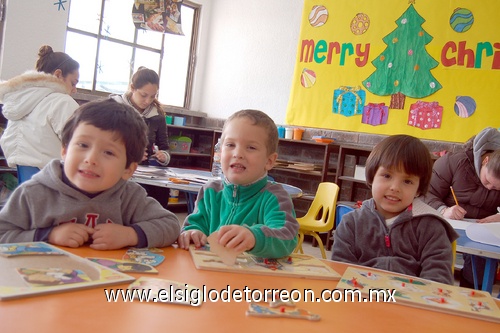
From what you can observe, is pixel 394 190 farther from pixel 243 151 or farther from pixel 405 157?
pixel 243 151

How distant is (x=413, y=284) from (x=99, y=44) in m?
5.43

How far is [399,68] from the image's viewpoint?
16.4 ft

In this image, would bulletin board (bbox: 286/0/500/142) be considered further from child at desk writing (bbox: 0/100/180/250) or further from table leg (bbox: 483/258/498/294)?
child at desk writing (bbox: 0/100/180/250)

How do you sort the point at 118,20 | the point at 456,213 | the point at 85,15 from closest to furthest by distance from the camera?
the point at 456,213 → the point at 85,15 → the point at 118,20

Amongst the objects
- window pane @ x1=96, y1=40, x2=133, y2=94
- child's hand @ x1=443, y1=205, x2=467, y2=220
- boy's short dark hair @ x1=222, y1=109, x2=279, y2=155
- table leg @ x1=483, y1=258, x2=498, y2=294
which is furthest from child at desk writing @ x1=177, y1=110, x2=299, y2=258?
window pane @ x1=96, y1=40, x2=133, y2=94

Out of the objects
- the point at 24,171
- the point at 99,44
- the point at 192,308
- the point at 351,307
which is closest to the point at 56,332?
the point at 192,308

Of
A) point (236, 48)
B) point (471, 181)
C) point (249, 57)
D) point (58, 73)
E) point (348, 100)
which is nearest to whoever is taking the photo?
point (471, 181)

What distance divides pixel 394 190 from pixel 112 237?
0.86 m

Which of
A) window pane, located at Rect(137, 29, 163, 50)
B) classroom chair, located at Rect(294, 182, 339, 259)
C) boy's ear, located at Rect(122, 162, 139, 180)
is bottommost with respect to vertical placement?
classroom chair, located at Rect(294, 182, 339, 259)

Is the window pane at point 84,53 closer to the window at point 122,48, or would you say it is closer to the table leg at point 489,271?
the window at point 122,48

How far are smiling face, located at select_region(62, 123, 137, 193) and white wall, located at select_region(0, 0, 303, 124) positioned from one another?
13.9 ft

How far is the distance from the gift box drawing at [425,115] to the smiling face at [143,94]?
249cm

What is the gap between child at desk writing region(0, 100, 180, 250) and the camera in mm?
1135

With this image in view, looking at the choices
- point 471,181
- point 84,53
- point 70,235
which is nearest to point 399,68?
point 471,181
